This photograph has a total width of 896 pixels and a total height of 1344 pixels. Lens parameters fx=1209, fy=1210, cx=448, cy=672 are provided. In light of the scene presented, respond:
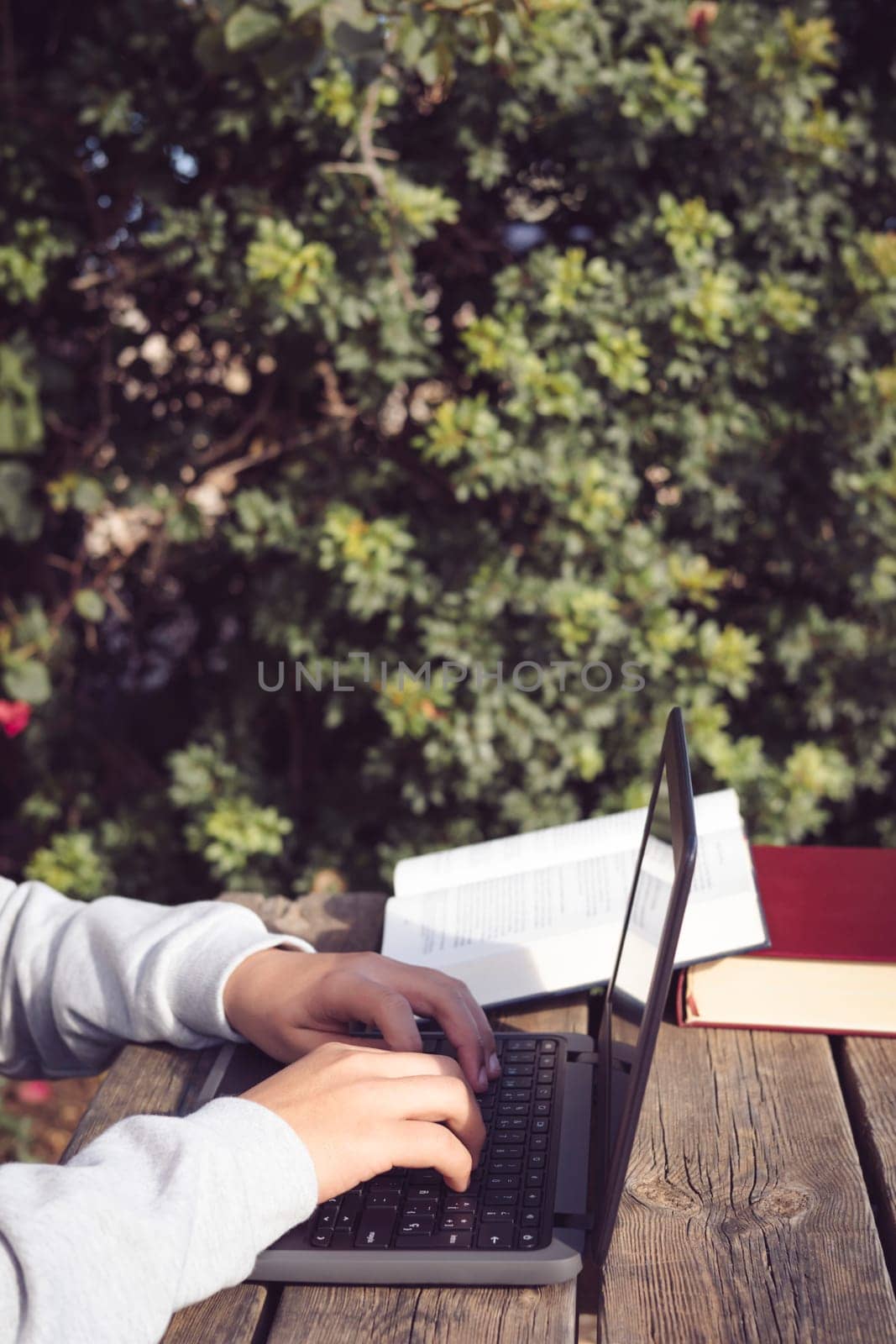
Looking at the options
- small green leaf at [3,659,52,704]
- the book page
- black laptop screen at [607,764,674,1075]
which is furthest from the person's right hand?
small green leaf at [3,659,52,704]

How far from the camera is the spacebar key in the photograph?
2.71 feet

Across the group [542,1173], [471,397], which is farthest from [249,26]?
[542,1173]

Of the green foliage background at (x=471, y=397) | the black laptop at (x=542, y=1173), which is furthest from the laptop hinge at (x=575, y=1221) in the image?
the green foliage background at (x=471, y=397)

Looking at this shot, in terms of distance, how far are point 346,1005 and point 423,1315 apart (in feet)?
0.92

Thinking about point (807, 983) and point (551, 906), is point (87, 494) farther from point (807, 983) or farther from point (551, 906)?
point (807, 983)

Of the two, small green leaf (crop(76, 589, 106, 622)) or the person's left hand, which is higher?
the person's left hand

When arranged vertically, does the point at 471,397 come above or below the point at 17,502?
above

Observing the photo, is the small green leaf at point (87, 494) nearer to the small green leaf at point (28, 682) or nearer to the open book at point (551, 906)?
the small green leaf at point (28, 682)

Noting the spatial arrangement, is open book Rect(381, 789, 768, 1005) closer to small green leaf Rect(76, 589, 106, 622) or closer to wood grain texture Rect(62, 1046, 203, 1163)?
wood grain texture Rect(62, 1046, 203, 1163)

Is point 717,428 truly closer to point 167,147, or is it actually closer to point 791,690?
point 791,690

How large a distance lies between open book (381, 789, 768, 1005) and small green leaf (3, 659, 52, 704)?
1323 millimetres

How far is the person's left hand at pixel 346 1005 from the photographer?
0.99m

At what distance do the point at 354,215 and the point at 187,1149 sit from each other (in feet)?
5.80

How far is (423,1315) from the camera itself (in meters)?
0.78
